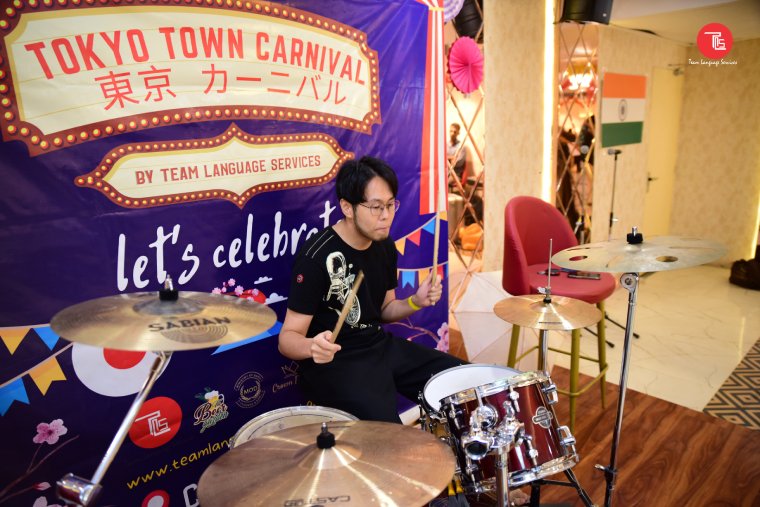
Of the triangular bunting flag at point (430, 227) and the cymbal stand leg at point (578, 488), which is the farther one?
the triangular bunting flag at point (430, 227)

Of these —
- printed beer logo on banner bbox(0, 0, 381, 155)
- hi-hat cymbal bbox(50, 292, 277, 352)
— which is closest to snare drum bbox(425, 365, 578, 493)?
hi-hat cymbal bbox(50, 292, 277, 352)

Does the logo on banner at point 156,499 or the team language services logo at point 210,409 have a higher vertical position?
the team language services logo at point 210,409

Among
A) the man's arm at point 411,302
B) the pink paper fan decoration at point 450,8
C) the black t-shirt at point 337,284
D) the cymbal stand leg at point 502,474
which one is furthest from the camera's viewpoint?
the pink paper fan decoration at point 450,8

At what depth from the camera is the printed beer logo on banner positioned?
1.51 m

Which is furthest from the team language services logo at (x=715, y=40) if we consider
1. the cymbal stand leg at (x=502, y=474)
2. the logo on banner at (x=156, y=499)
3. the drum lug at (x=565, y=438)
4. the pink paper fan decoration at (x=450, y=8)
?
the logo on banner at (x=156, y=499)

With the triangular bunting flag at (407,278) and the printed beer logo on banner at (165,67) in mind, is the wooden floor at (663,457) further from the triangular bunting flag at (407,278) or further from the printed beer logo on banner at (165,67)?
the printed beer logo on banner at (165,67)

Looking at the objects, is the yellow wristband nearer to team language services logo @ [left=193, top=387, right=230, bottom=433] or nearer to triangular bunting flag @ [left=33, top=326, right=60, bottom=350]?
team language services logo @ [left=193, top=387, right=230, bottom=433]

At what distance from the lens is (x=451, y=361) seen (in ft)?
7.36

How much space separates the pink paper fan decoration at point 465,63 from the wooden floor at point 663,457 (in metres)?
2.31

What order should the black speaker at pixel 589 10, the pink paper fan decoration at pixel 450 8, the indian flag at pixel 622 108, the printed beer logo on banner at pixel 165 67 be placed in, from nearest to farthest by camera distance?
the printed beer logo on banner at pixel 165 67
the pink paper fan decoration at pixel 450 8
the black speaker at pixel 589 10
the indian flag at pixel 622 108

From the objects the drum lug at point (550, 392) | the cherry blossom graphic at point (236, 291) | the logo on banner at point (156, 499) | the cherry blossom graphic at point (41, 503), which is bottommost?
the logo on banner at point (156, 499)

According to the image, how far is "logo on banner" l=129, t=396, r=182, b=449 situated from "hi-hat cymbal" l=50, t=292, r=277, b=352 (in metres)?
0.72

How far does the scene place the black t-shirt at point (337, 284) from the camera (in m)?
1.98

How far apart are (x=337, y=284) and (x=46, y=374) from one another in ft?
3.43
